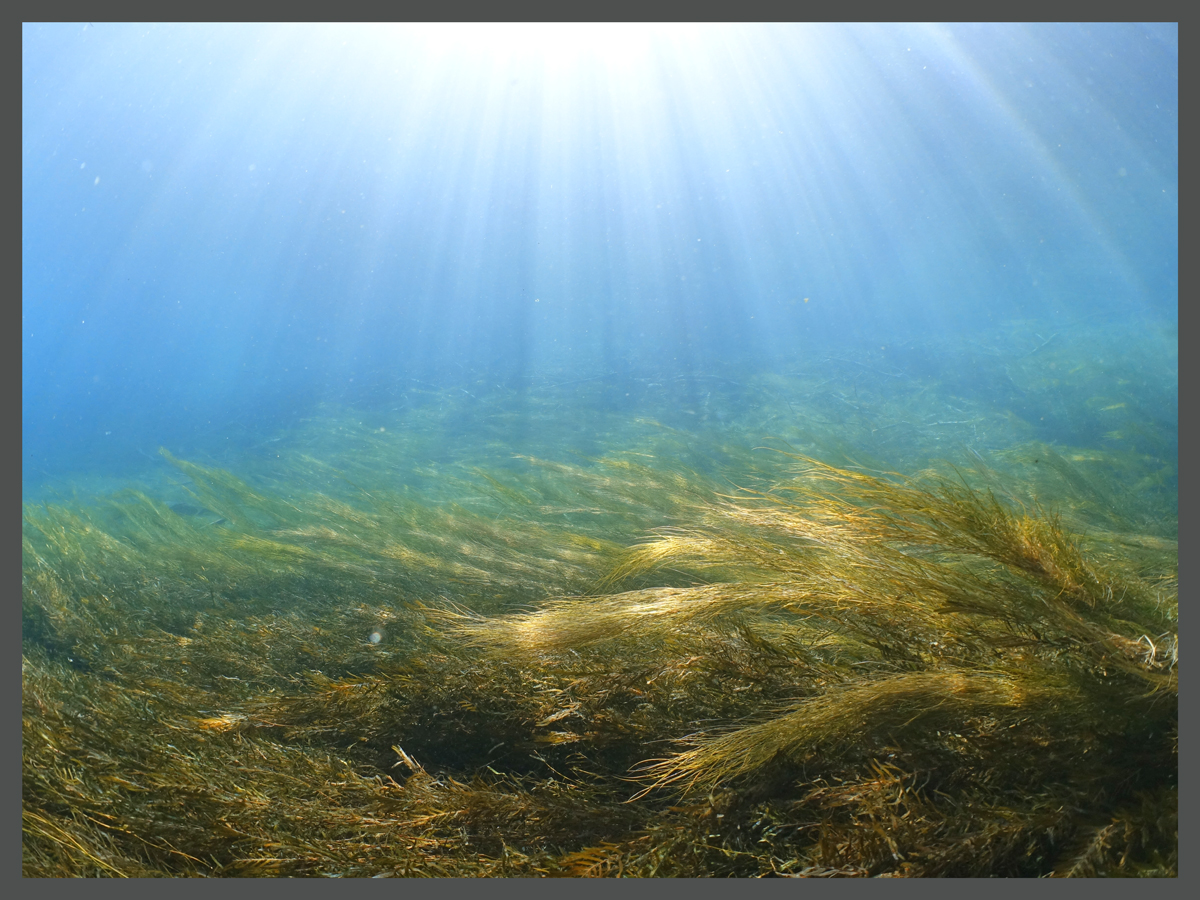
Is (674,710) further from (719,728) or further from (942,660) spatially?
(942,660)

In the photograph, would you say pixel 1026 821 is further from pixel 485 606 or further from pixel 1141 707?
pixel 485 606

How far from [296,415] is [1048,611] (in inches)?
266

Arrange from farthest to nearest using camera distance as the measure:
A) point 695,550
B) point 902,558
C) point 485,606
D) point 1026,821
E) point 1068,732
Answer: point 485,606 → point 695,550 → point 902,558 → point 1068,732 → point 1026,821

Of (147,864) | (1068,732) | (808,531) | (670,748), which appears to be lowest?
(147,864)

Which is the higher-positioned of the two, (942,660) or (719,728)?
(942,660)

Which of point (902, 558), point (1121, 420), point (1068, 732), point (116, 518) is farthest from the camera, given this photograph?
point (116, 518)

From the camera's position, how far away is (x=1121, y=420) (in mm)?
3760

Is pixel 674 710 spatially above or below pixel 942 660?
below

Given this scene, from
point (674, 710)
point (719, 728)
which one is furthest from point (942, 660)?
point (674, 710)

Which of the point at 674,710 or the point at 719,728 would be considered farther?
the point at 674,710

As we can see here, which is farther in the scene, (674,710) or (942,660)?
(674,710)

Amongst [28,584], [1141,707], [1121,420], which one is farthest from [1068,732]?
[28,584]

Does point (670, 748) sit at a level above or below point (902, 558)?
below

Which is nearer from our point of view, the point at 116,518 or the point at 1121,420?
the point at 1121,420
